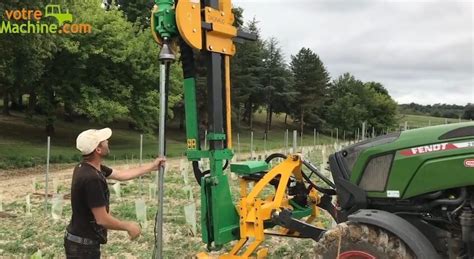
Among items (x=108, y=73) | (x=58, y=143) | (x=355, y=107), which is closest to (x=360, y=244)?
(x=108, y=73)

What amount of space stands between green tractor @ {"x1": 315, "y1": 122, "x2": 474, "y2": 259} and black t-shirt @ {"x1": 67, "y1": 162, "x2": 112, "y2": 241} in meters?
1.61

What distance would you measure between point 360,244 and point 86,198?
75.7 inches

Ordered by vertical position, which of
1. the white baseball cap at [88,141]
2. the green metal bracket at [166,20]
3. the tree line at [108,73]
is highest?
the tree line at [108,73]

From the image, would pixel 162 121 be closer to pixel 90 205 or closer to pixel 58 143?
pixel 90 205

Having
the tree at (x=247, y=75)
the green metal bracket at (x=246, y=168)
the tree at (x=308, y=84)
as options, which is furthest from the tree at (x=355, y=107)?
the green metal bracket at (x=246, y=168)

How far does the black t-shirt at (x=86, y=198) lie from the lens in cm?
348

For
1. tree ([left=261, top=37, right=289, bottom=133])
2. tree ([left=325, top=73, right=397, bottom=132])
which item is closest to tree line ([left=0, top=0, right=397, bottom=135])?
tree ([left=261, top=37, right=289, bottom=133])

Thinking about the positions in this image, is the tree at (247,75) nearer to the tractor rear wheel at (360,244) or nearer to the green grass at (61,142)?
the green grass at (61,142)

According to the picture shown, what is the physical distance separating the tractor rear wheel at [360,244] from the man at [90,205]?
1.39m

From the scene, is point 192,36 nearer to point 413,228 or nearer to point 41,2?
point 413,228

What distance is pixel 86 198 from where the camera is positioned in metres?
3.51

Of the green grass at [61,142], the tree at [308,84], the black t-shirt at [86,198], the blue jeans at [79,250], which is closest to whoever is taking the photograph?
the black t-shirt at [86,198]

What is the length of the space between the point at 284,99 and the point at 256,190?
4327 centimetres

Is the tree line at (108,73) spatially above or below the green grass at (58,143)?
above
